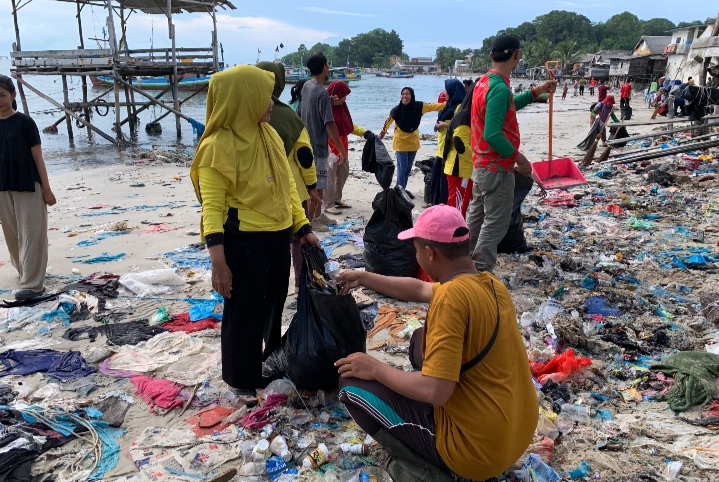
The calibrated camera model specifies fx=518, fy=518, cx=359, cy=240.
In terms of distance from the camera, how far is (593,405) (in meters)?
2.83

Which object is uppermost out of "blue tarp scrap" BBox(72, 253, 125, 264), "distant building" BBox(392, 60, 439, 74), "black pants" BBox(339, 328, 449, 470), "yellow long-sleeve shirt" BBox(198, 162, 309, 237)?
"distant building" BBox(392, 60, 439, 74)

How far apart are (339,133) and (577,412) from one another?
Answer: 470cm

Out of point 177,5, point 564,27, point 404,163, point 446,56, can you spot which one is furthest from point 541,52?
point 404,163

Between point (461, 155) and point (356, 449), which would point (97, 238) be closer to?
point (461, 155)

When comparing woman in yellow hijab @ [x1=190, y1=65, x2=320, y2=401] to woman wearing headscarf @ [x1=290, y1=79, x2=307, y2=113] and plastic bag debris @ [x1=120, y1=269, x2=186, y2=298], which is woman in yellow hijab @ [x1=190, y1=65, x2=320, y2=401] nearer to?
plastic bag debris @ [x1=120, y1=269, x2=186, y2=298]

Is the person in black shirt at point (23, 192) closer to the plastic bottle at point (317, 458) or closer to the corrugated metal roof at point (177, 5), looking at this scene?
the plastic bottle at point (317, 458)

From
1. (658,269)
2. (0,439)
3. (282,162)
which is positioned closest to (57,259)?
(0,439)

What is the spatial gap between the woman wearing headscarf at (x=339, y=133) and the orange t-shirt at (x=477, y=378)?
14.6ft

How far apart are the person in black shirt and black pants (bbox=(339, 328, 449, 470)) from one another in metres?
3.45

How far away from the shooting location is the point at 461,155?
466 centimetres

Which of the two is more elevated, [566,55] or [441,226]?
[566,55]

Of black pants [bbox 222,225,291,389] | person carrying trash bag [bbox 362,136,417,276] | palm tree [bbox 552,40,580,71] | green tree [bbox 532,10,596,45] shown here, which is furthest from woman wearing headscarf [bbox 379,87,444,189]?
green tree [bbox 532,10,596,45]

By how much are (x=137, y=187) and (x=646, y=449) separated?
8919 millimetres

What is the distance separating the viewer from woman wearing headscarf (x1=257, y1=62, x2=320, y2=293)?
378cm
